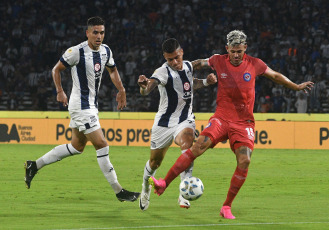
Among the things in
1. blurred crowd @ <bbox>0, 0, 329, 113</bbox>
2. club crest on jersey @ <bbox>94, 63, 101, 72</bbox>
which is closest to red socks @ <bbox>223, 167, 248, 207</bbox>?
club crest on jersey @ <bbox>94, 63, 101, 72</bbox>

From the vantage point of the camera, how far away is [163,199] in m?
9.36

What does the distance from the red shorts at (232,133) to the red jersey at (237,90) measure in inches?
3.2

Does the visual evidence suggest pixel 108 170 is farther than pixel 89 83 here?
No

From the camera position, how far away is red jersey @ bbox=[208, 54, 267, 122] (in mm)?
7871

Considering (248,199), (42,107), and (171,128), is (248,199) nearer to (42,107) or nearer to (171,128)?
(171,128)

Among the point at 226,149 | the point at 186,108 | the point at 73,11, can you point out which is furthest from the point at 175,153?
the point at 73,11

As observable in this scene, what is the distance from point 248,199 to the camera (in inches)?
368

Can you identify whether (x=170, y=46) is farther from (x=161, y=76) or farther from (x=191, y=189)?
(x=191, y=189)

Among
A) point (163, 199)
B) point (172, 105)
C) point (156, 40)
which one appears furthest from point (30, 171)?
point (156, 40)

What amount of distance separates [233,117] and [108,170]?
200 centimetres

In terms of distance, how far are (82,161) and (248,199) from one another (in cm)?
757

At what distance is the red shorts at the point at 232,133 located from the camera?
770 cm

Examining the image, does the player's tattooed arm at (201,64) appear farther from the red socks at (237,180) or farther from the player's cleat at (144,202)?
the player's cleat at (144,202)

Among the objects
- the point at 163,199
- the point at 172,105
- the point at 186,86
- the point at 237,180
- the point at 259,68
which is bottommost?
the point at 163,199
